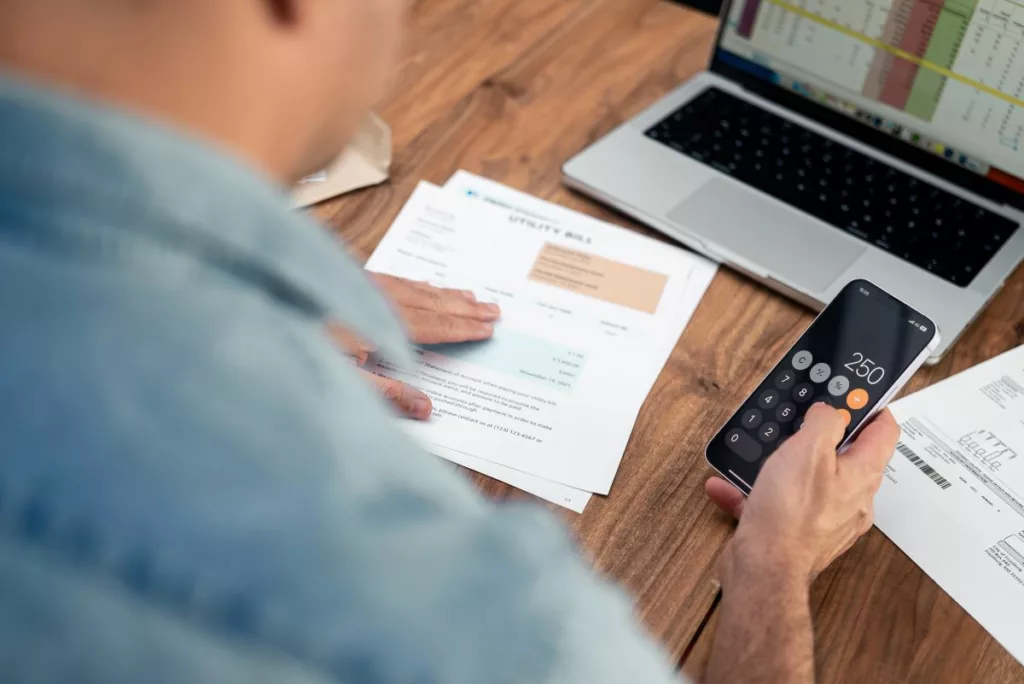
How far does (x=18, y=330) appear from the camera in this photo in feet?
0.81

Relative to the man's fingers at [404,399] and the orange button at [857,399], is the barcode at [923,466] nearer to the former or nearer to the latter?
the orange button at [857,399]

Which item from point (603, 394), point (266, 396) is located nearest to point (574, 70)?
point (603, 394)

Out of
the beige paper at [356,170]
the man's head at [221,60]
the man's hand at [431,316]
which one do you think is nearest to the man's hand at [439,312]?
the man's hand at [431,316]

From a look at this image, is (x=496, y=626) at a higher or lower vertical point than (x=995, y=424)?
higher

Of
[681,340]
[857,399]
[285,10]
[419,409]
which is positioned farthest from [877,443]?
[285,10]

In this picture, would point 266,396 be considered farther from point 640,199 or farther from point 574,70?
point 574,70

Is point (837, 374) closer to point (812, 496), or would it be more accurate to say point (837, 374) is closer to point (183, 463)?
point (812, 496)

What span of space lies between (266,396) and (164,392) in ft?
0.10

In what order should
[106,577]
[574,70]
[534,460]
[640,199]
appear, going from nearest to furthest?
[106,577] < [534,460] < [640,199] < [574,70]

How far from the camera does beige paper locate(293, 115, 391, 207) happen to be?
0.90 m

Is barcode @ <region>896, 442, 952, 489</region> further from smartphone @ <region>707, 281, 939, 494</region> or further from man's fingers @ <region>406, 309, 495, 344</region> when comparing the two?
man's fingers @ <region>406, 309, 495, 344</region>

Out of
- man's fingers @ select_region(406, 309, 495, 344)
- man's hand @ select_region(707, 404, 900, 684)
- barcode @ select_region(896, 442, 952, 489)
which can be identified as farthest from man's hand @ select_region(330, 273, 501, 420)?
barcode @ select_region(896, 442, 952, 489)

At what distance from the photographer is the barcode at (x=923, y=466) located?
70 cm

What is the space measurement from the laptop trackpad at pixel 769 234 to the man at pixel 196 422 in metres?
0.58
